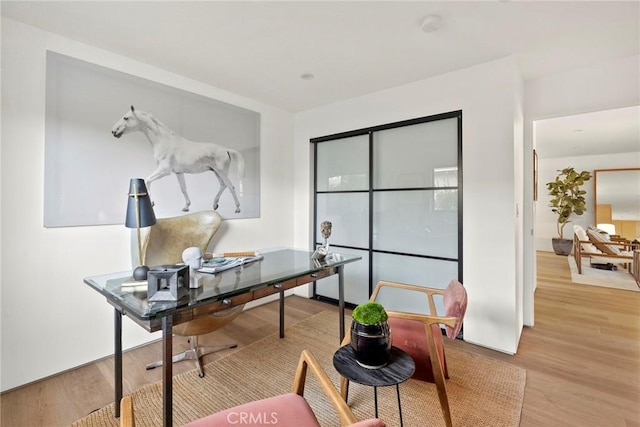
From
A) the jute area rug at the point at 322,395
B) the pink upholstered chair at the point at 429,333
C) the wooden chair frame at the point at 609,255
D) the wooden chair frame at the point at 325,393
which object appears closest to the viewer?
the wooden chair frame at the point at 325,393

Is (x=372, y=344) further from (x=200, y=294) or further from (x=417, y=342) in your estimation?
(x=200, y=294)

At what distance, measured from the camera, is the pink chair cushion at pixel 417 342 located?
5.76ft

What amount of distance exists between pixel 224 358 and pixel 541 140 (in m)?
6.60

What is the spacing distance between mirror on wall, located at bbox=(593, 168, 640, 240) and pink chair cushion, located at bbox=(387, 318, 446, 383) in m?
7.59

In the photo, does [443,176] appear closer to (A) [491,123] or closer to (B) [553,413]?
(A) [491,123]

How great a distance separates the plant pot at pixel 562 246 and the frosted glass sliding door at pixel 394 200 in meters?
6.01

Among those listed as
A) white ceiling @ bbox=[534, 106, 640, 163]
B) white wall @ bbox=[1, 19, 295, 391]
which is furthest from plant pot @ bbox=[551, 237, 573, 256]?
white wall @ bbox=[1, 19, 295, 391]

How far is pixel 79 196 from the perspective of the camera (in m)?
2.17

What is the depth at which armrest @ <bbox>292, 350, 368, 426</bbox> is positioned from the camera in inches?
36.1

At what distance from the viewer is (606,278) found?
4.59 metres

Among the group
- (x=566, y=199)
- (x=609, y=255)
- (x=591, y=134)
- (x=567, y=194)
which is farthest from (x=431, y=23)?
(x=567, y=194)

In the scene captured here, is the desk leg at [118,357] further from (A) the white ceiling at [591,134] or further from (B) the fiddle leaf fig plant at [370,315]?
(A) the white ceiling at [591,134]

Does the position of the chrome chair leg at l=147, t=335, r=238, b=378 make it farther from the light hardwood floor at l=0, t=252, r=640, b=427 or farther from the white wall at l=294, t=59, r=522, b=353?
the white wall at l=294, t=59, r=522, b=353

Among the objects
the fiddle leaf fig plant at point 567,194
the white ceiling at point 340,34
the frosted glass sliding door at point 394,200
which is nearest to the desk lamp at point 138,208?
the white ceiling at point 340,34
